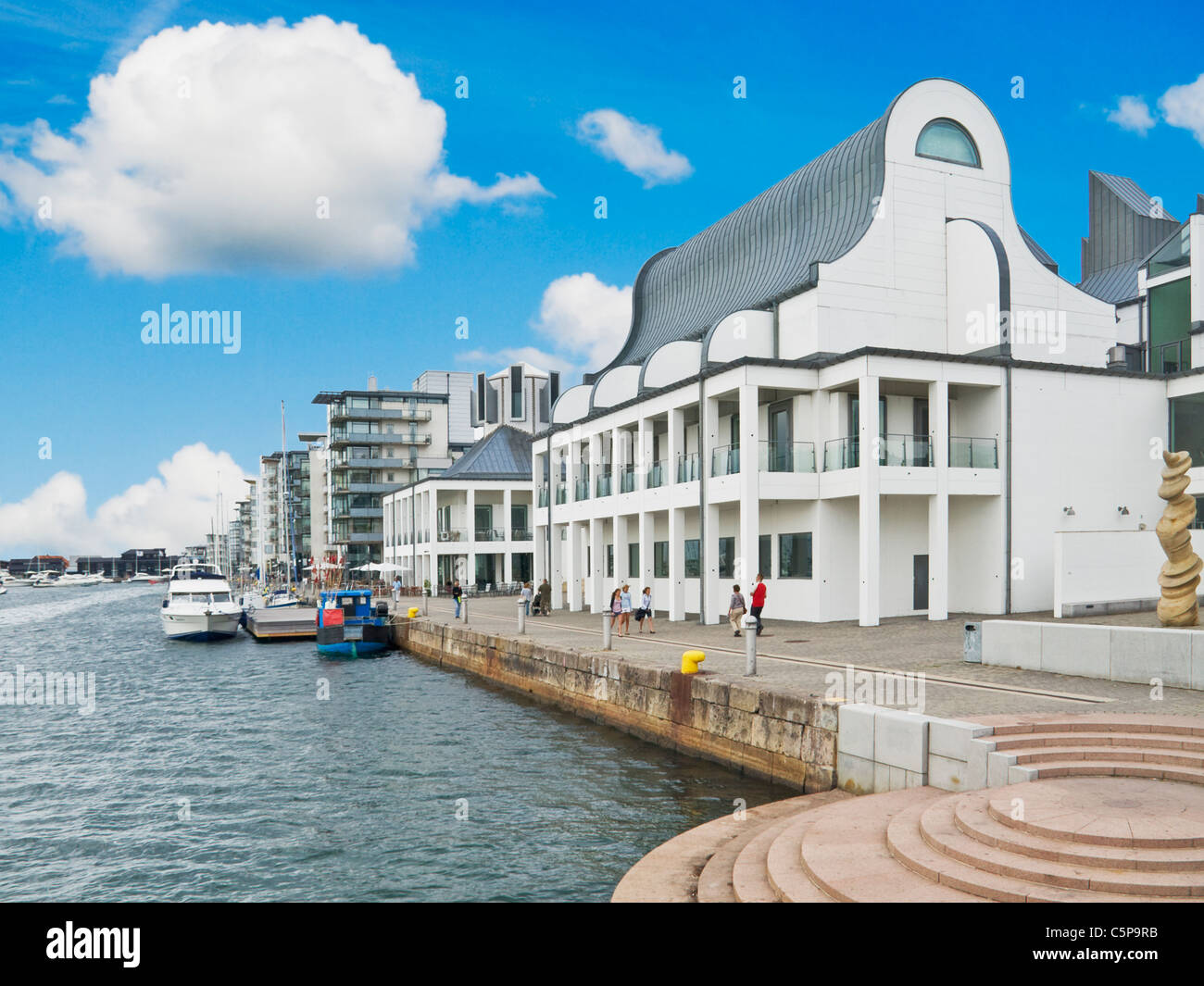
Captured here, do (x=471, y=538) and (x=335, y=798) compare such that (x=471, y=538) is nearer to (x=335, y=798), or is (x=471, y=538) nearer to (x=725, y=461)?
(x=725, y=461)

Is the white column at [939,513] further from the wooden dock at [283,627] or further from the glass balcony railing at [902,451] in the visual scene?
the wooden dock at [283,627]

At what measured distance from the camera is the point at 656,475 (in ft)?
113

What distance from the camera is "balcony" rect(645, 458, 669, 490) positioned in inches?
1337

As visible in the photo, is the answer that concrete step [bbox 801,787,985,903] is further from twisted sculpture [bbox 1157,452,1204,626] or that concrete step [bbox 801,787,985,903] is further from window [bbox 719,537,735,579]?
window [bbox 719,537,735,579]

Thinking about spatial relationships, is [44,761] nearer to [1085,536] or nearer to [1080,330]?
[1085,536]

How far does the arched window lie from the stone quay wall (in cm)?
2012

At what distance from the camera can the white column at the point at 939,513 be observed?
89.7 ft

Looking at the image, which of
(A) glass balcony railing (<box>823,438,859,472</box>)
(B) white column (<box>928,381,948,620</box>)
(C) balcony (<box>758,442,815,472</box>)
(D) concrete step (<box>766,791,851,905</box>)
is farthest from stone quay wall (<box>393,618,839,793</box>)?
(B) white column (<box>928,381,948,620</box>)

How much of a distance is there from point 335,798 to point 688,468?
19011mm

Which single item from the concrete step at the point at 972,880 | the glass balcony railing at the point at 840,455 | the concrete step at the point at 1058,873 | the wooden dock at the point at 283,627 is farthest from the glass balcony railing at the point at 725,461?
the wooden dock at the point at 283,627

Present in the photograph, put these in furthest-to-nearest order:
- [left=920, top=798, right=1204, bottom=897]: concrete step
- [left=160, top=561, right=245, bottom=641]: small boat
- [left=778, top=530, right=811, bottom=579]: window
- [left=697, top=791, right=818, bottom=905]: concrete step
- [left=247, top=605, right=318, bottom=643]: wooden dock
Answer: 1. [left=247, top=605, right=318, bottom=643]: wooden dock
2. [left=160, top=561, right=245, bottom=641]: small boat
3. [left=778, top=530, right=811, bottom=579]: window
4. [left=697, top=791, right=818, bottom=905]: concrete step
5. [left=920, top=798, right=1204, bottom=897]: concrete step

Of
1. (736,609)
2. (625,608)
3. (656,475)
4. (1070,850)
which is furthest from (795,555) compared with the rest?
(1070,850)

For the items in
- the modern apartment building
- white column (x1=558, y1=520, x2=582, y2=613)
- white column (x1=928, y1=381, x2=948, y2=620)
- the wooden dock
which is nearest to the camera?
white column (x1=928, y1=381, x2=948, y2=620)
